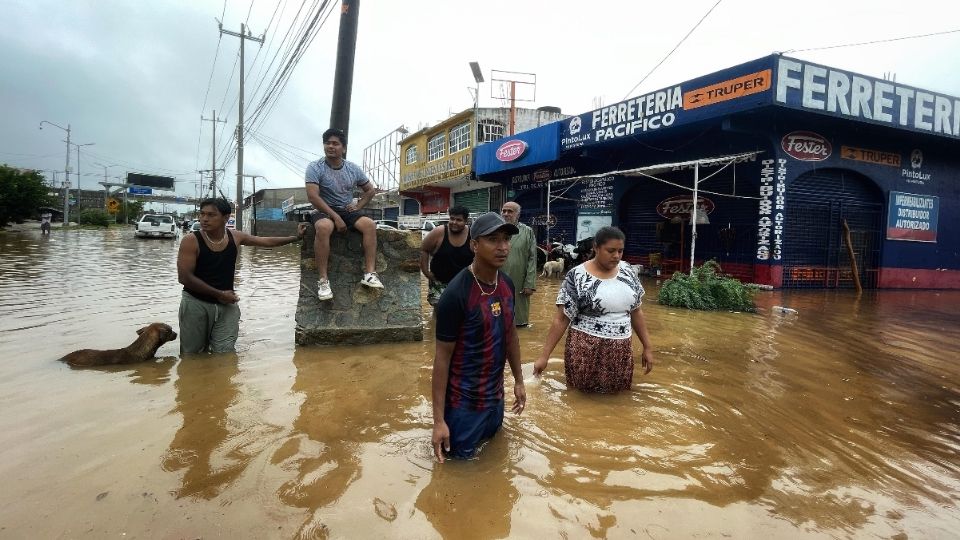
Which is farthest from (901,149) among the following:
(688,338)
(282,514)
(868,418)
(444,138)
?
(444,138)

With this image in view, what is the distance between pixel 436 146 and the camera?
27.3 metres

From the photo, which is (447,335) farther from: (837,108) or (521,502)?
(837,108)

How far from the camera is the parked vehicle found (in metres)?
30.7

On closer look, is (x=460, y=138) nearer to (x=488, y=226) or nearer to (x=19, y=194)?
(x=488, y=226)

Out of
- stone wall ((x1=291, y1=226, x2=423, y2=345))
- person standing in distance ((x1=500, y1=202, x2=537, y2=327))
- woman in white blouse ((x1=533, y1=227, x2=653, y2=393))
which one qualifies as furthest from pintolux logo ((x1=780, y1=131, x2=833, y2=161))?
woman in white blouse ((x1=533, y1=227, x2=653, y2=393))

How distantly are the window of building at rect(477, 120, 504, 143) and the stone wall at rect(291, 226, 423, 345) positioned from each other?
18391mm

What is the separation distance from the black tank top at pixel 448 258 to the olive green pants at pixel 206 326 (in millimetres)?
2137

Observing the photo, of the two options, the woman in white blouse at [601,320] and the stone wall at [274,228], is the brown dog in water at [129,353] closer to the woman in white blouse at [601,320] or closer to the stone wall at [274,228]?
the woman in white blouse at [601,320]

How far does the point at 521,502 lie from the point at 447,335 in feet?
2.89

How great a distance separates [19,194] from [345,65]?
3967cm

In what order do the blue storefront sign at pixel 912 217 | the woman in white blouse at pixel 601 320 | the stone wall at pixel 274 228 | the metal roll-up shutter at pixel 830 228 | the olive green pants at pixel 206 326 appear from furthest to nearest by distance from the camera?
1. the stone wall at pixel 274 228
2. the blue storefront sign at pixel 912 217
3. the metal roll-up shutter at pixel 830 228
4. the olive green pants at pixel 206 326
5. the woman in white blouse at pixel 601 320

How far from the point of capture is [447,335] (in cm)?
259

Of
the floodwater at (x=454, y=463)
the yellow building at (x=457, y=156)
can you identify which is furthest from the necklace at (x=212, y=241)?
the yellow building at (x=457, y=156)

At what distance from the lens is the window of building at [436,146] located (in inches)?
1046
